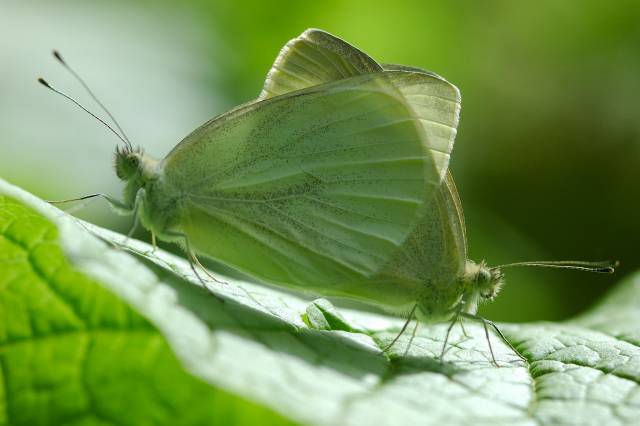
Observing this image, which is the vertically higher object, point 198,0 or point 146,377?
point 198,0

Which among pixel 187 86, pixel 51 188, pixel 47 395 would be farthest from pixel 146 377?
pixel 187 86

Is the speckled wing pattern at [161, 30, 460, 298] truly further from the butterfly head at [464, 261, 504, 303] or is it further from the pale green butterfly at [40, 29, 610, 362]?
the butterfly head at [464, 261, 504, 303]

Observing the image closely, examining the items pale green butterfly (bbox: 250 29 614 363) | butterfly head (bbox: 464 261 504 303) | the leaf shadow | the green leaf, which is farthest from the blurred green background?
the green leaf

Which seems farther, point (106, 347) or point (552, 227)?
point (552, 227)

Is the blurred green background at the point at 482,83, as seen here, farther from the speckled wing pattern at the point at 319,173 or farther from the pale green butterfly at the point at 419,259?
the pale green butterfly at the point at 419,259

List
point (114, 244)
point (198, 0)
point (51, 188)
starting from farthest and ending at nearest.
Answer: point (198, 0) → point (51, 188) → point (114, 244)

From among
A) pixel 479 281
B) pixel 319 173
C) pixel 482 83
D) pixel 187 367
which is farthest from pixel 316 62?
pixel 482 83

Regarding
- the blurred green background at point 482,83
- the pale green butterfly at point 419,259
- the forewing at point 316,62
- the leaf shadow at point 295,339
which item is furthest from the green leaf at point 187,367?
the blurred green background at point 482,83

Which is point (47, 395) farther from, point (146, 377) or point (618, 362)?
point (618, 362)
